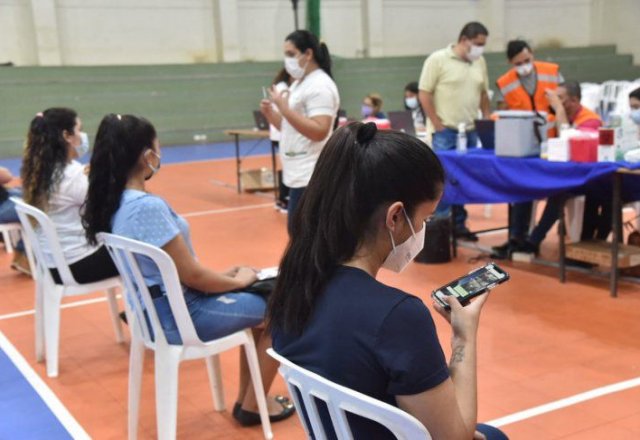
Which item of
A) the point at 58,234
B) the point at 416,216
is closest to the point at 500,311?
the point at 58,234

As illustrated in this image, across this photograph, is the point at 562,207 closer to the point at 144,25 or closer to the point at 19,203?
the point at 19,203

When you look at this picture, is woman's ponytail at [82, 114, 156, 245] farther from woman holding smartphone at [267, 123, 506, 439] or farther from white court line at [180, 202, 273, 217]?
white court line at [180, 202, 273, 217]

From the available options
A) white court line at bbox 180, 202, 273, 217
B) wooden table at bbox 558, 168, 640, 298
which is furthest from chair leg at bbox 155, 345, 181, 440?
white court line at bbox 180, 202, 273, 217

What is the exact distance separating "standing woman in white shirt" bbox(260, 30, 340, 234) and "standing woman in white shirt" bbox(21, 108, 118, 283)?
0.94m

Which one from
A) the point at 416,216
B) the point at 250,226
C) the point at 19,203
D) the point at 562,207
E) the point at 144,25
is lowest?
the point at 250,226

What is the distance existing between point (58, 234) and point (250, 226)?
2990mm

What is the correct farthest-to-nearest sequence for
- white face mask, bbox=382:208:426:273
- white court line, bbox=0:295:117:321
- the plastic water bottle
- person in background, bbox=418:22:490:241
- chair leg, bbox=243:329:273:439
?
person in background, bbox=418:22:490:241 → the plastic water bottle → white court line, bbox=0:295:117:321 → chair leg, bbox=243:329:273:439 → white face mask, bbox=382:208:426:273

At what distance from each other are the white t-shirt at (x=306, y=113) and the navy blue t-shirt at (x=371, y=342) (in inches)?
87.7

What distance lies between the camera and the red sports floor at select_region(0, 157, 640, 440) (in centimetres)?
266

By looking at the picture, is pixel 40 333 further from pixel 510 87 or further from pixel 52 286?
pixel 510 87

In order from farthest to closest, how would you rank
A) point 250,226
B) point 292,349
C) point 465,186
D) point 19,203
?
point 250,226, point 465,186, point 19,203, point 292,349

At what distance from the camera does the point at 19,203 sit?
3.20 m

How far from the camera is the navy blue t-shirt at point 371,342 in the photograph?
1.18 meters

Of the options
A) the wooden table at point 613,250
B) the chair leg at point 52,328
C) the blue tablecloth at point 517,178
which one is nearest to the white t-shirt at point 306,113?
the blue tablecloth at point 517,178
